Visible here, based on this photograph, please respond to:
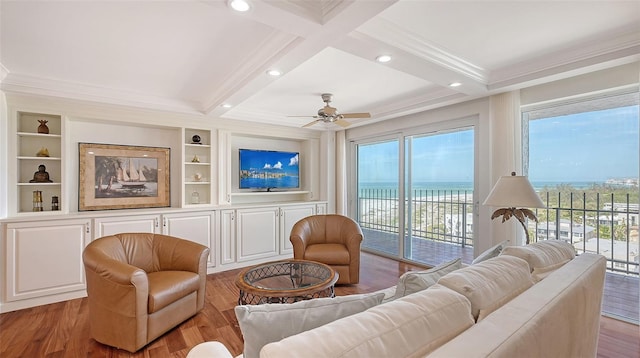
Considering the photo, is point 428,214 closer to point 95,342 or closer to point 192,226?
point 192,226

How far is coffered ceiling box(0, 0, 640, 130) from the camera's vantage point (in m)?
1.81

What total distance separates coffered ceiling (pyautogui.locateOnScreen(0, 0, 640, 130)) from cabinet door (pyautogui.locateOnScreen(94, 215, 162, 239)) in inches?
54.4

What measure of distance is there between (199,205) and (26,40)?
2485 mm

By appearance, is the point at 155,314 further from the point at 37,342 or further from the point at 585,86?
the point at 585,86

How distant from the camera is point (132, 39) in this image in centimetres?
219

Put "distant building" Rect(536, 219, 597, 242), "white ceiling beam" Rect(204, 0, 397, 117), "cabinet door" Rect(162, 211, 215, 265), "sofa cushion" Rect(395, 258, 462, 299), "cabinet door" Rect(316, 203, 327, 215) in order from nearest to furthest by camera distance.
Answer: "sofa cushion" Rect(395, 258, 462, 299)
"white ceiling beam" Rect(204, 0, 397, 117)
"distant building" Rect(536, 219, 597, 242)
"cabinet door" Rect(162, 211, 215, 265)
"cabinet door" Rect(316, 203, 327, 215)

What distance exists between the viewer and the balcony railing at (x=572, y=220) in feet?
8.71

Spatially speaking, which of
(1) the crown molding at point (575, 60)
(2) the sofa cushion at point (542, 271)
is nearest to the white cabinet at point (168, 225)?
(2) the sofa cushion at point (542, 271)

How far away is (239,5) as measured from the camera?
156cm

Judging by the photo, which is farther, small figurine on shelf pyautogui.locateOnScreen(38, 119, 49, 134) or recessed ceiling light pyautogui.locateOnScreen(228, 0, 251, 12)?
small figurine on shelf pyautogui.locateOnScreen(38, 119, 49, 134)

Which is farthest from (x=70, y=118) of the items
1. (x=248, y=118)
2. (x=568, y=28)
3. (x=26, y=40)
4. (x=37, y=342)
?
(x=568, y=28)

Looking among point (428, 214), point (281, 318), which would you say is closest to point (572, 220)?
point (428, 214)

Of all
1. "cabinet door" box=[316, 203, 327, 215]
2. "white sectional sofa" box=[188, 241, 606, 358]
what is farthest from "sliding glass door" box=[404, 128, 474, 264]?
"white sectional sofa" box=[188, 241, 606, 358]

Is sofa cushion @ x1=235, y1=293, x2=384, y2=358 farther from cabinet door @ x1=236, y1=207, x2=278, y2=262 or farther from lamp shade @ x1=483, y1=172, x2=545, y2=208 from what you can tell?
cabinet door @ x1=236, y1=207, x2=278, y2=262
